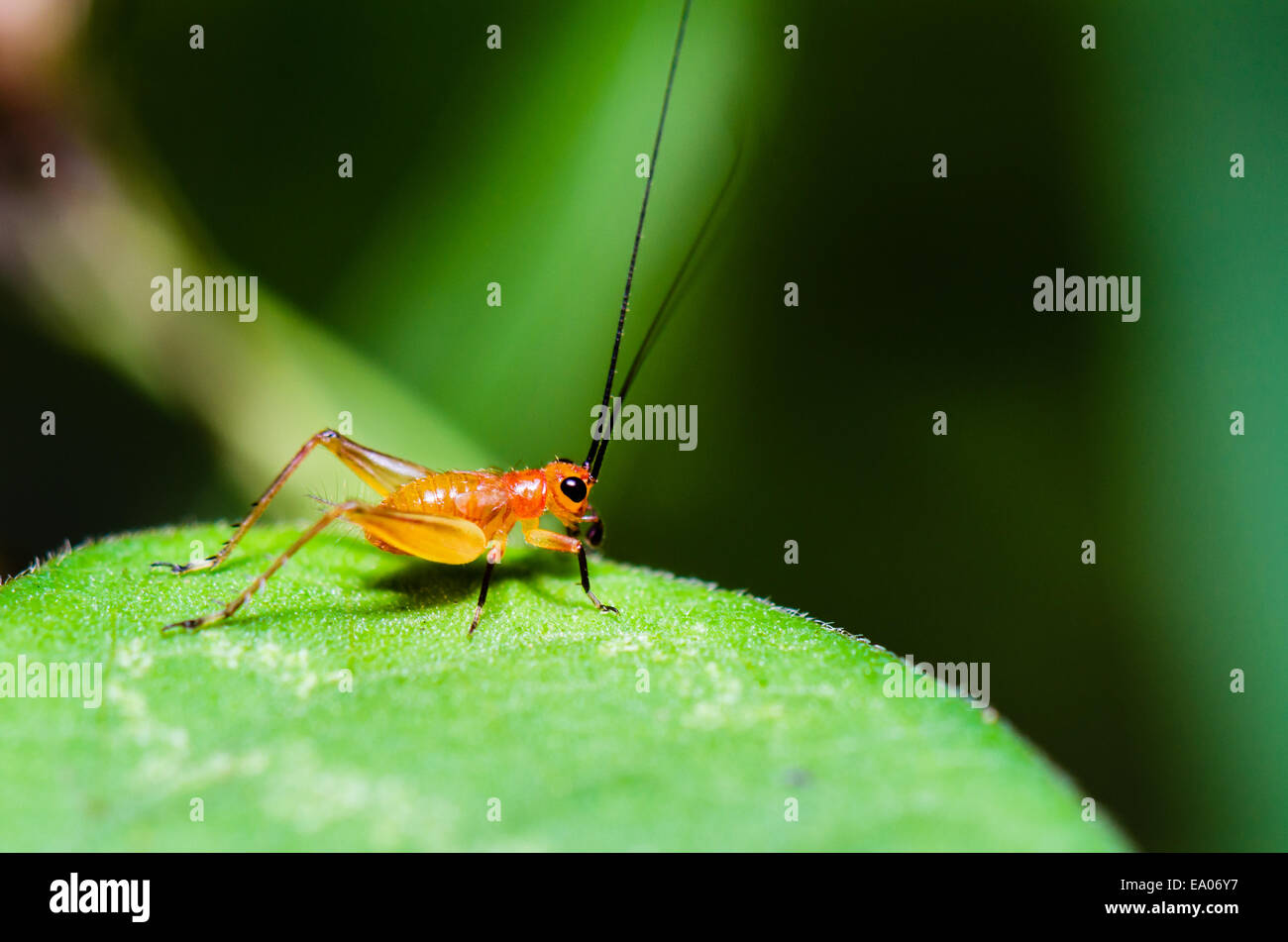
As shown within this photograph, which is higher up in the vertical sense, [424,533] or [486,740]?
[424,533]

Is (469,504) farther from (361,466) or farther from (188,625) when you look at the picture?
(188,625)

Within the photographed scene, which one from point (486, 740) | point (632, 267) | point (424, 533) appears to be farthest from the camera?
point (632, 267)

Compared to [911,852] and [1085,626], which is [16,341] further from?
[1085,626]

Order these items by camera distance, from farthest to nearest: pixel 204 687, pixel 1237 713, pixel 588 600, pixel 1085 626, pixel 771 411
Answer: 1. pixel 771 411
2. pixel 1085 626
3. pixel 1237 713
4. pixel 588 600
5. pixel 204 687

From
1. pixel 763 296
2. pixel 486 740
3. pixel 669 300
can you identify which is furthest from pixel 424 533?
pixel 763 296

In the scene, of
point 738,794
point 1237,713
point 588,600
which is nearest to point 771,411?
point 588,600

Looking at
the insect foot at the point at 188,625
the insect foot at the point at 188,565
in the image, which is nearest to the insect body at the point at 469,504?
the insect foot at the point at 188,565
